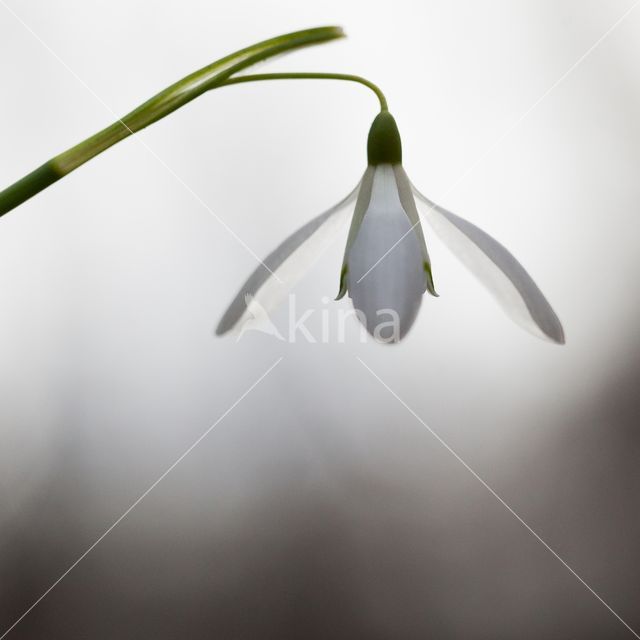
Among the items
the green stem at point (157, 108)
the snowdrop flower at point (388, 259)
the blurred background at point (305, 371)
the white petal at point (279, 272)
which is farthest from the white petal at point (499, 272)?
the blurred background at point (305, 371)

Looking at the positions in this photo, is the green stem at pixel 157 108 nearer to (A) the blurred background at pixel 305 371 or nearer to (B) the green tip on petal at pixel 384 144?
(B) the green tip on petal at pixel 384 144

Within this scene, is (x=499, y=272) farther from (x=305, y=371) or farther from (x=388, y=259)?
(x=305, y=371)

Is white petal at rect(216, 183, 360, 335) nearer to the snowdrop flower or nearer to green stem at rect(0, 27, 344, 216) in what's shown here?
the snowdrop flower

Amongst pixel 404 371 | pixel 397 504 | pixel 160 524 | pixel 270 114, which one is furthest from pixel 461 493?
pixel 270 114

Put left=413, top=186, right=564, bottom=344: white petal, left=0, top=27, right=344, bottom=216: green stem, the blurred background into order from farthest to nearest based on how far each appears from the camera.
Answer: the blurred background
left=413, top=186, right=564, bottom=344: white petal
left=0, top=27, right=344, bottom=216: green stem

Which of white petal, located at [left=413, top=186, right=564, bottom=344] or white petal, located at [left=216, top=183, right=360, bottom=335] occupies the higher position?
white petal, located at [left=216, top=183, right=360, bottom=335]

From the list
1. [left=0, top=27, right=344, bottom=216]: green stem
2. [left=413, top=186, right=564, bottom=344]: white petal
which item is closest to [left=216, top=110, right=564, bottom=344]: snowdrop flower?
[left=413, top=186, right=564, bottom=344]: white petal

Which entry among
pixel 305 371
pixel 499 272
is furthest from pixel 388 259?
pixel 305 371
